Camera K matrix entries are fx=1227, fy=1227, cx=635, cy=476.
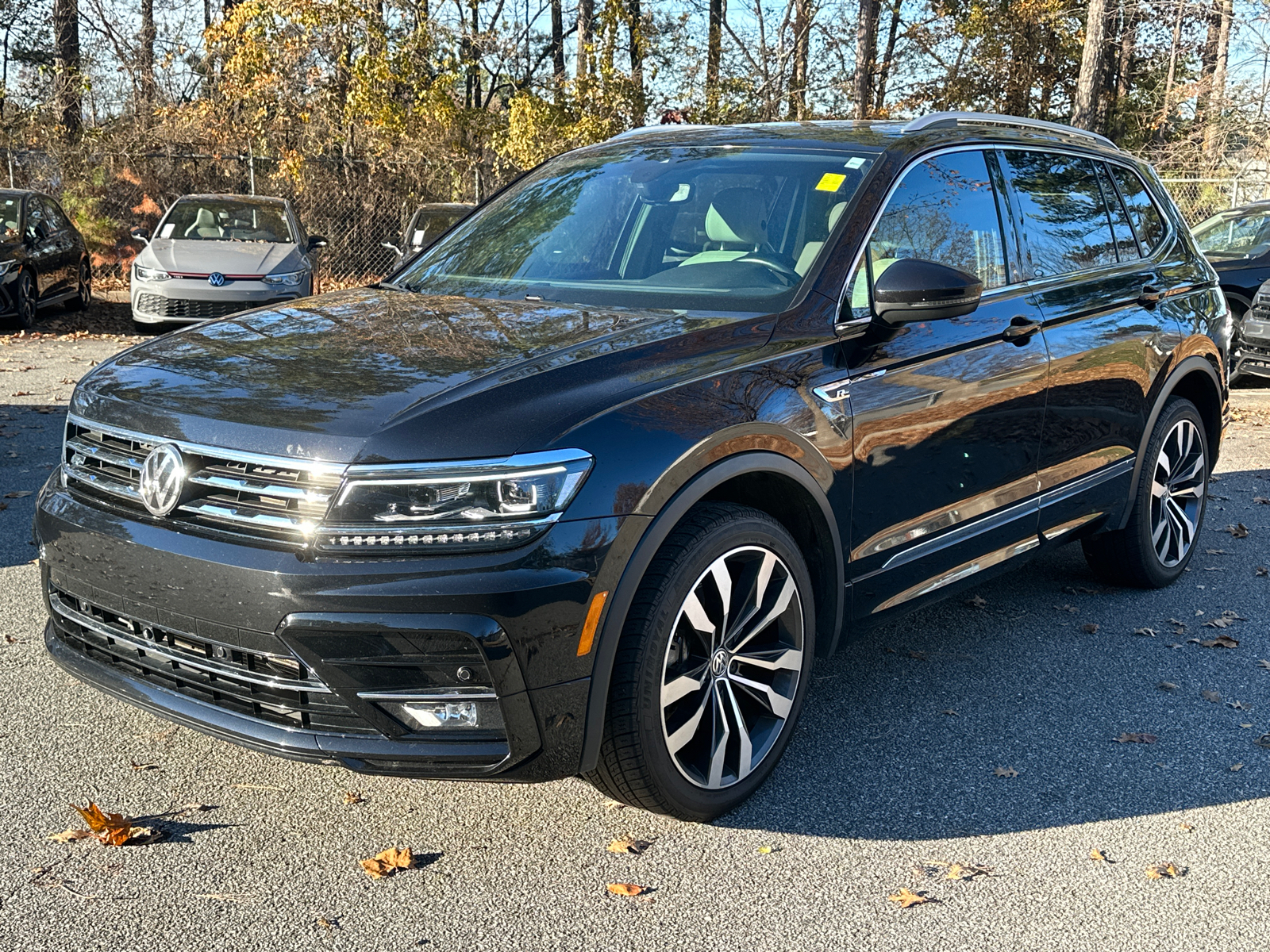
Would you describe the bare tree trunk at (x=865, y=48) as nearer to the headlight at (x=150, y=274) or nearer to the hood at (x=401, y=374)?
the headlight at (x=150, y=274)

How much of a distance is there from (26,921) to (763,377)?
7.39 ft

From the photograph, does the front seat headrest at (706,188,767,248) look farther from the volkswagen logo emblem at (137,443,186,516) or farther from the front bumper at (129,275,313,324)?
the front bumper at (129,275,313,324)

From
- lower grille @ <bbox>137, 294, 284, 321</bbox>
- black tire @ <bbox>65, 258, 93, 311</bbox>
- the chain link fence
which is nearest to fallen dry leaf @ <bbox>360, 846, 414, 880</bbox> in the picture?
lower grille @ <bbox>137, 294, 284, 321</bbox>

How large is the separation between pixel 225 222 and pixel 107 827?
493 inches

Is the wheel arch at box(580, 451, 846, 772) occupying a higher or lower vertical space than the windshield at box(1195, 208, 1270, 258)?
lower

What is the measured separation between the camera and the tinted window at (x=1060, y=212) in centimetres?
464

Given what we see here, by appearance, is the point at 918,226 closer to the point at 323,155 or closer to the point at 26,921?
the point at 26,921

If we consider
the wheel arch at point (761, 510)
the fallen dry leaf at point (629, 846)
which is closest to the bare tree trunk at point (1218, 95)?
the wheel arch at point (761, 510)

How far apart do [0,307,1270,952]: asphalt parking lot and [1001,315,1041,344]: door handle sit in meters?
1.26

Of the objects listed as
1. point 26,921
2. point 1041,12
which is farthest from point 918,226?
point 1041,12

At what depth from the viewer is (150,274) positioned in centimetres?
1345

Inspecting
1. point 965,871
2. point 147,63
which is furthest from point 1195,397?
point 147,63

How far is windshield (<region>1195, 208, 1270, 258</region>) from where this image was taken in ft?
43.4

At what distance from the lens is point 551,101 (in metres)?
21.5
